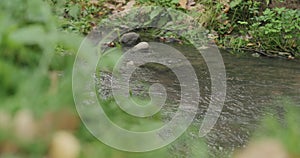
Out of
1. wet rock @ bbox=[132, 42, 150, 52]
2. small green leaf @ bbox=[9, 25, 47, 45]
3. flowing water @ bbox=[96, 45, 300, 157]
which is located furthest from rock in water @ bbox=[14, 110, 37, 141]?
wet rock @ bbox=[132, 42, 150, 52]

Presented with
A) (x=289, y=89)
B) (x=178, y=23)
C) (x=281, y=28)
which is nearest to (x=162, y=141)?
(x=289, y=89)

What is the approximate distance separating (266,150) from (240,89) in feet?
12.9

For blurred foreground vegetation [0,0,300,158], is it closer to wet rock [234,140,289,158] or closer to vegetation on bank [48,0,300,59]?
wet rock [234,140,289,158]

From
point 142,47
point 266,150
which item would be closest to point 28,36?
point 266,150

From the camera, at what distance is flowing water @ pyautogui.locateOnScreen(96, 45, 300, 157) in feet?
11.8

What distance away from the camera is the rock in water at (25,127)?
0.61m

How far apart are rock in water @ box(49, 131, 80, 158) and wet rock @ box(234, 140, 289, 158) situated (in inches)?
8.0

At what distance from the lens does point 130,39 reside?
5.69 m

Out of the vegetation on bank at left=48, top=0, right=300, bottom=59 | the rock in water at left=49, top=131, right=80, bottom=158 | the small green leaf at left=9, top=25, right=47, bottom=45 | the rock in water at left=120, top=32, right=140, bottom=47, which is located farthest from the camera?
the vegetation on bank at left=48, top=0, right=300, bottom=59

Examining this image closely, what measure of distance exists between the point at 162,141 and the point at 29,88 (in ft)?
0.59

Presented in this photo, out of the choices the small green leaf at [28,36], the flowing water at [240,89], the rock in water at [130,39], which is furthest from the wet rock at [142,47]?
the small green leaf at [28,36]

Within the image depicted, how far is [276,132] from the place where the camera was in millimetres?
679

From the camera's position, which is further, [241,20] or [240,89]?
[241,20]

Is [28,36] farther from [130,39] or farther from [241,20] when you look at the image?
[241,20]
